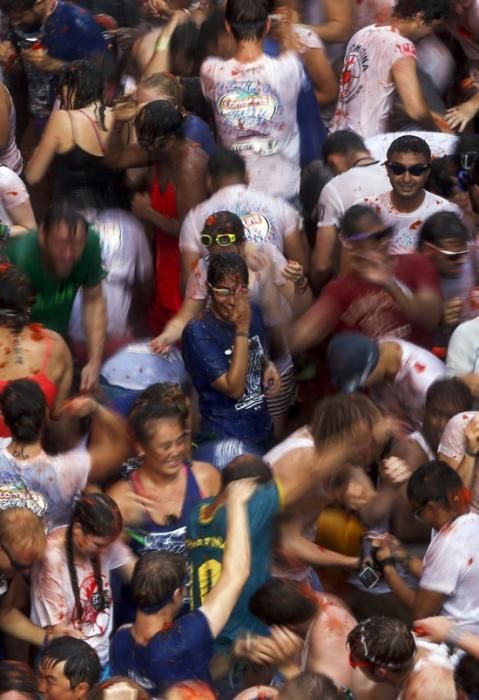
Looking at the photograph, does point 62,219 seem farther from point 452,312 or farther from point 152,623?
point 152,623

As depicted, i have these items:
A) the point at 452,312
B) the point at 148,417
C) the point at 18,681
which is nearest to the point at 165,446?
the point at 148,417

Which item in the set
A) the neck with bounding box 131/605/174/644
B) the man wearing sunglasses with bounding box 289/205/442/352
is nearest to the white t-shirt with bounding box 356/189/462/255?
the man wearing sunglasses with bounding box 289/205/442/352

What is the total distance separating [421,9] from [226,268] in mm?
2671

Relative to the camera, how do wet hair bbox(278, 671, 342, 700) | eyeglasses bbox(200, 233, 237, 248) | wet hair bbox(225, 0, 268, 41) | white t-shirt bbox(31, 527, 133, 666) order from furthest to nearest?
wet hair bbox(225, 0, 268, 41) → eyeglasses bbox(200, 233, 237, 248) → white t-shirt bbox(31, 527, 133, 666) → wet hair bbox(278, 671, 342, 700)

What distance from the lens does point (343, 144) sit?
26.5 ft

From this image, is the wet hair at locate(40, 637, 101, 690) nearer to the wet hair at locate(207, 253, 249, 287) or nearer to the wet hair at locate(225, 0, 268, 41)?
the wet hair at locate(207, 253, 249, 287)

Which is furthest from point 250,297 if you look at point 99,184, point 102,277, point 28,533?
point 28,533

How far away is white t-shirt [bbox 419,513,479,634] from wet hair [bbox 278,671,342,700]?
1.06 meters

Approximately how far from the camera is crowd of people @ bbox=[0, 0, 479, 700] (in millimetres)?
5629

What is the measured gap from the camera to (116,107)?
7.94 metres

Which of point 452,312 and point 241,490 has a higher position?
point 241,490

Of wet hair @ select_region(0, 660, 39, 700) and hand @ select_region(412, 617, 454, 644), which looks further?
hand @ select_region(412, 617, 454, 644)

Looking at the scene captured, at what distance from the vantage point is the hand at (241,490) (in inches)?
221

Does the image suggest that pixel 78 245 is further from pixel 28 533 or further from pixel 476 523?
pixel 476 523
